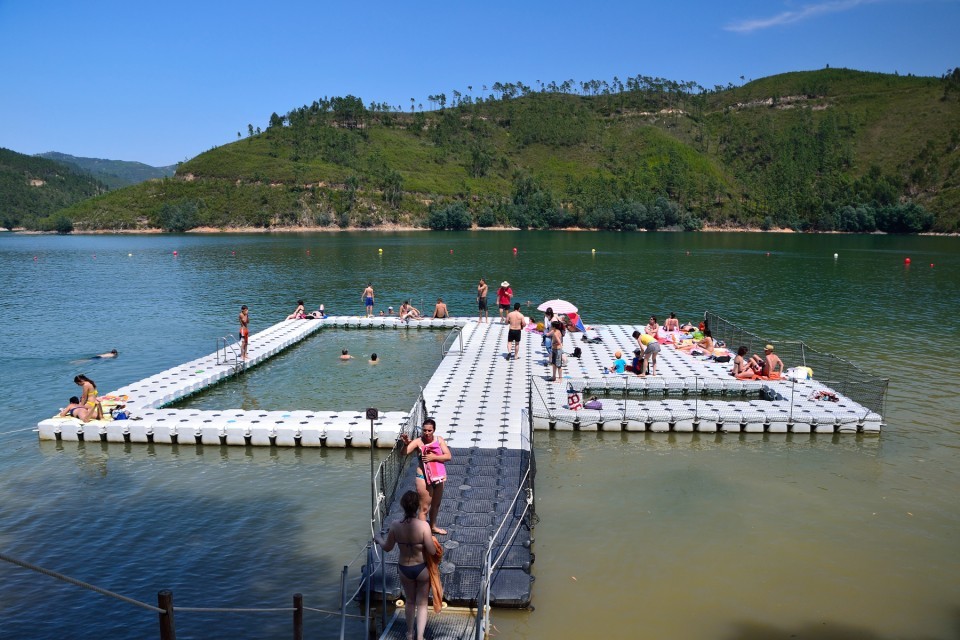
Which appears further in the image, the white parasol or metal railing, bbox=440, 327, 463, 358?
the white parasol

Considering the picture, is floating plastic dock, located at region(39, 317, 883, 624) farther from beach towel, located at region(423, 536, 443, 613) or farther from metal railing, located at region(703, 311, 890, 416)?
beach towel, located at region(423, 536, 443, 613)

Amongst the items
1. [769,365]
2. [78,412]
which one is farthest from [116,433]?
[769,365]

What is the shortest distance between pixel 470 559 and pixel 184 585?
5.17 meters

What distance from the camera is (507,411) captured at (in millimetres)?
20172

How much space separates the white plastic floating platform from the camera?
1906cm

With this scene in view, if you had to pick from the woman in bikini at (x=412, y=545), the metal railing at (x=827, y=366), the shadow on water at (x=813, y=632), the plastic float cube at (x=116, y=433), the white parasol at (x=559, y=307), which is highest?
the white parasol at (x=559, y=307)

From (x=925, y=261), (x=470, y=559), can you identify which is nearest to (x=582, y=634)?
(x=470, y=559)

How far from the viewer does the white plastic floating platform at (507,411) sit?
62.5ft

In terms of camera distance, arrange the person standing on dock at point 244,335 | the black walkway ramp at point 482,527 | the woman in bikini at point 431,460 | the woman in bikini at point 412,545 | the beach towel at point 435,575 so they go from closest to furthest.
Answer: the woman in bikini at point 412,545 → the beach towel at point 435,575 → the black walkway ramp at point 482,527 → the woman in bikini at point 431,460 → the person standing on dock at point 244,335

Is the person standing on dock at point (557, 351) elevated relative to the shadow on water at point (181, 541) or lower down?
elevated

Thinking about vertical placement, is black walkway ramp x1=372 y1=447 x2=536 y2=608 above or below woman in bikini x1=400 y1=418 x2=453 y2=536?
below

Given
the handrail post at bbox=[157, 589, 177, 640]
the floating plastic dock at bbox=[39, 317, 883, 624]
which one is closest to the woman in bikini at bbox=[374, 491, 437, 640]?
the floating plastic dock at bbox=[39, 317, 883, 624]

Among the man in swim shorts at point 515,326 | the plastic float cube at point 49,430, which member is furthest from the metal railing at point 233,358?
the man in swim shorts at point 515,326

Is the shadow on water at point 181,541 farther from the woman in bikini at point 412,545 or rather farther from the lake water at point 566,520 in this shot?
the woman in bikini at point 412,545
